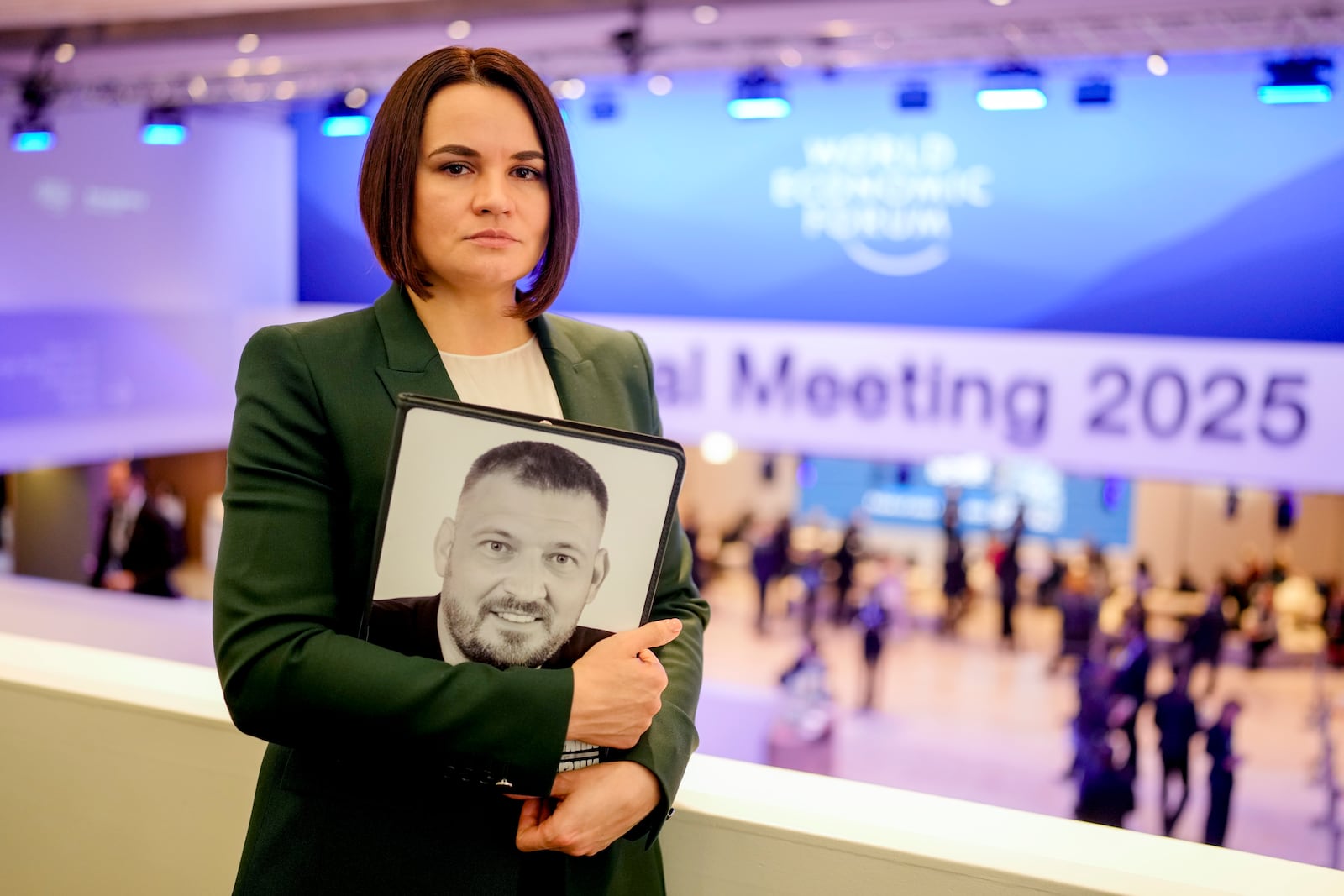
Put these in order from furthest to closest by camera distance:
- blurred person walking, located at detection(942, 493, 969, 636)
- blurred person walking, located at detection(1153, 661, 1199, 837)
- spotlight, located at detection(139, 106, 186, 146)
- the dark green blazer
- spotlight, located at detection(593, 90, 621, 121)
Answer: blurred person walking, located at detection(942, 493, 969, 636), spotlight, located at detection(139, 106, 186, 146), spotlight, located at detection(593, 90, 621, 121), blurred person walking, located at detection(1153, 661, 1199, 837), the dark green blazer

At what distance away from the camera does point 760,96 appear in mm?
7617

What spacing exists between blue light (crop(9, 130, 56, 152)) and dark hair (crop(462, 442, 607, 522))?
10.2 metres

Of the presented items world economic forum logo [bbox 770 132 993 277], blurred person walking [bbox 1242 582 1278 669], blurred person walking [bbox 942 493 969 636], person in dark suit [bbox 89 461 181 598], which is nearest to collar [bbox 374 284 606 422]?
world economic forum logo [bbox 770 132 993 277]

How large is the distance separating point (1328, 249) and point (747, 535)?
10168 mm

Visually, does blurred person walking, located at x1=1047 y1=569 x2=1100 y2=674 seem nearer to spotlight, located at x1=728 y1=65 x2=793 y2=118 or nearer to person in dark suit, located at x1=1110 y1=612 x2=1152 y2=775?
person in dark suit, located at x1=1110 y1=612 x2=1152 y2=775

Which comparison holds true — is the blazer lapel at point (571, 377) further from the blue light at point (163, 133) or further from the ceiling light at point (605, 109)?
the blue light at point (163, 133)

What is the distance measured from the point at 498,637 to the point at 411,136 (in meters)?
0.48

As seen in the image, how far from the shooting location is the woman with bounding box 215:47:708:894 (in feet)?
3.01

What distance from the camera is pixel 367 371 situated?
103 cm

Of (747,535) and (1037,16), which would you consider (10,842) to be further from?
(747,535)

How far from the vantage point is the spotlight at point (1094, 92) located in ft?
22.9

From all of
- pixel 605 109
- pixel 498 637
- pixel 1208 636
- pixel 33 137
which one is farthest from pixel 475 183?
pixel 1208 636

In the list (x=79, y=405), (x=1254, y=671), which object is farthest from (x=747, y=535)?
(x=79, y=405)

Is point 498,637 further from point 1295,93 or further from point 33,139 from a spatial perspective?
point 33,139
